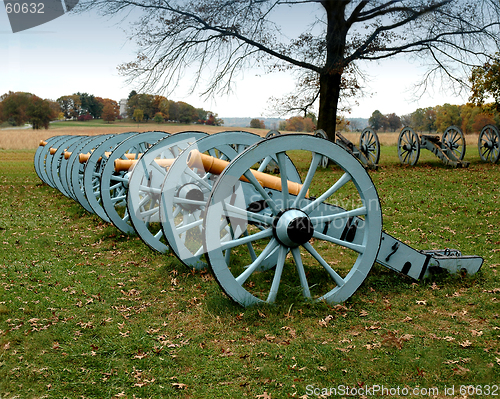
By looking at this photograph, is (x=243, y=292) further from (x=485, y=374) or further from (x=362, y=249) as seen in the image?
(x=485, y=374)

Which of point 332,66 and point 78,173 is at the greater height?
point 332,66

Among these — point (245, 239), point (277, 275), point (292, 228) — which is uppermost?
point (292, 228)

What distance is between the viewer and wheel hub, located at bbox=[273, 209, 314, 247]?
169 inches

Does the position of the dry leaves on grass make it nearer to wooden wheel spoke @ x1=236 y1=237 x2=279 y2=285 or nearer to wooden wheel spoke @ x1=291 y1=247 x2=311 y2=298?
wooden wheel spoke @ x1=291 y1=247 x2=311 y2=298

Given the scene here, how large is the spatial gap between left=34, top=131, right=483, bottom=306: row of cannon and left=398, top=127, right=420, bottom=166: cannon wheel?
39.0 ft

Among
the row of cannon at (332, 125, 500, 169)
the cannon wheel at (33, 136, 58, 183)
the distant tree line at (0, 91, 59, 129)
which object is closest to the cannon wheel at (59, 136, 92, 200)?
the cannon wheel at (33, 136, 58, 183)

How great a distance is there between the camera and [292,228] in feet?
14.1

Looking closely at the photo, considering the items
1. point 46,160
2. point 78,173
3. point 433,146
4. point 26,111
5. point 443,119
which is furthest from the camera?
point 443,119

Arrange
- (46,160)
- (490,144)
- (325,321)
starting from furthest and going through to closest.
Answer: (490,144)
(46,160)
(325,321)

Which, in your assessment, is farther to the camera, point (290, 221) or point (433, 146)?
point (433, 146)

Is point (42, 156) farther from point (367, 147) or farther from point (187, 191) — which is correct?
point (367, 147)

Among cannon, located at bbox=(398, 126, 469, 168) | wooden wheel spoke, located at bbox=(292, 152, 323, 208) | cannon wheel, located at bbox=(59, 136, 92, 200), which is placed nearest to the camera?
wooden wheel spoke, located at bbox=(292, 152, 323, 208)

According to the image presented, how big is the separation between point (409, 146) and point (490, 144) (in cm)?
334

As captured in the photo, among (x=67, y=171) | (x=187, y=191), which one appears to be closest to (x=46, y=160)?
(x=67, y=171)
